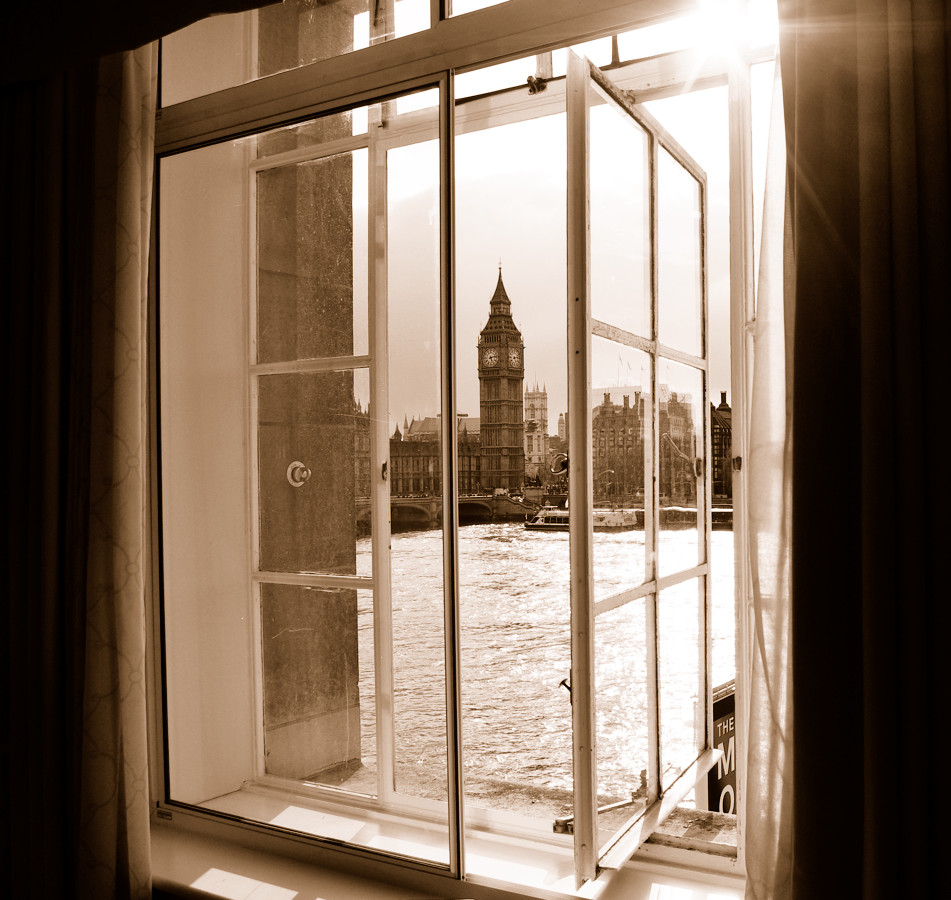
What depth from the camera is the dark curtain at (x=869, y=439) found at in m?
1.16

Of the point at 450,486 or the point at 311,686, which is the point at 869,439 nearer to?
the point at 450,486

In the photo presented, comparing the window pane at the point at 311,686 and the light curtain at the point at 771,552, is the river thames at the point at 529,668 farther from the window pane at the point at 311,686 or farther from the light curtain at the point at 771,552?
the light curtain at the point at 771,552

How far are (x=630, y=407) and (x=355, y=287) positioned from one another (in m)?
0.95

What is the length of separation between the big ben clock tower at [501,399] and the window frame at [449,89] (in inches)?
513

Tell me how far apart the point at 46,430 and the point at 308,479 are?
33.9 inches

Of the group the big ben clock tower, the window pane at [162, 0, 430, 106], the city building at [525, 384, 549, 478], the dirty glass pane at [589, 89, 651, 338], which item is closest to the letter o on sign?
the dirty glass pane at [589, 89, 651, 338]

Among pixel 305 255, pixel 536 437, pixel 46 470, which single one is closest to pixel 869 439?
pixel 46 470

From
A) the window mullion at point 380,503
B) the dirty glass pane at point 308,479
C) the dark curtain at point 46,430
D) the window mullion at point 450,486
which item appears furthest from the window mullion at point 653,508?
the dark curtain at point 46,430

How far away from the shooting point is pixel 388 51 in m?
1.92

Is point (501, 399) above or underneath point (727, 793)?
above

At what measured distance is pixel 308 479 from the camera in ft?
8.91

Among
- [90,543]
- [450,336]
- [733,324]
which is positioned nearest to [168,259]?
[90,543]

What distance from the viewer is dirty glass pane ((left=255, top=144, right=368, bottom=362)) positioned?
2.66 m

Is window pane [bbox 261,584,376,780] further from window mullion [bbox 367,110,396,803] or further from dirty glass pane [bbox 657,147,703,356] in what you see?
dirty glass pane [bbox 657,147,703,356]
